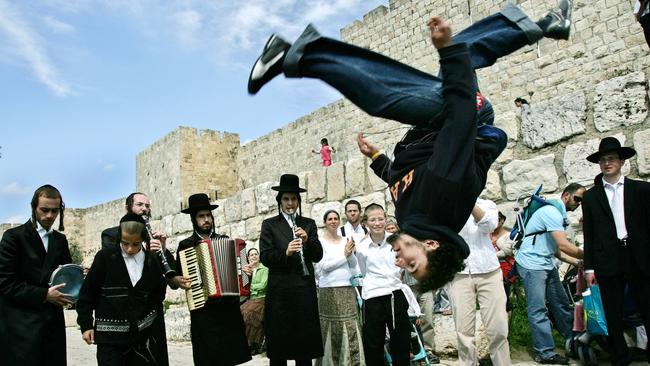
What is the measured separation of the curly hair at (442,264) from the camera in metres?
2.58

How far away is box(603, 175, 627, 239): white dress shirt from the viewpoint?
14.0 feet

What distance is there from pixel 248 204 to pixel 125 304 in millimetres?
4863

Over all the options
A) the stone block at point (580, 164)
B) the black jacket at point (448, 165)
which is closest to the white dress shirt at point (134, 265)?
the black jacket at point (448, 165)

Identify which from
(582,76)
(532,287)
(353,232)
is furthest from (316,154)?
(532,287)

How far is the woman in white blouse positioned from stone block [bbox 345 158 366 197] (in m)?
1.64

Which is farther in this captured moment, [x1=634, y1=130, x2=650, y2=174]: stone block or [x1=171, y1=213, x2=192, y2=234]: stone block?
[x1=171, y1=213, x2=192, y2=234]: stone block

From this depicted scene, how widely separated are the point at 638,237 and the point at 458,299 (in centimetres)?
149

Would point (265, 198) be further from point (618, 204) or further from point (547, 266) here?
point (618, 204)

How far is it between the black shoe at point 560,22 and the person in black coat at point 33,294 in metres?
3.84

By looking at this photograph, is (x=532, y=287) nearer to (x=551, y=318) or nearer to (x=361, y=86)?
(x=551, y=318)

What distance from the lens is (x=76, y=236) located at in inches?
1200

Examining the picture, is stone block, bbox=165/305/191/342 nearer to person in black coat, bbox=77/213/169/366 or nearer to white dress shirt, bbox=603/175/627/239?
person in black coat, bbox=77/213/169/366

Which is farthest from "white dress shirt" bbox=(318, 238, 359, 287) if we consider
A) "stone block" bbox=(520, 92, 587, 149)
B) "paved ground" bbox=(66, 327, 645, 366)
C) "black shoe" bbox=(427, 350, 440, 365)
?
"stone block" bbox=(520, 92, 587, 149)

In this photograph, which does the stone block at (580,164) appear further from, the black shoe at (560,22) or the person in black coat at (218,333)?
the person in black coat at (218,333)
